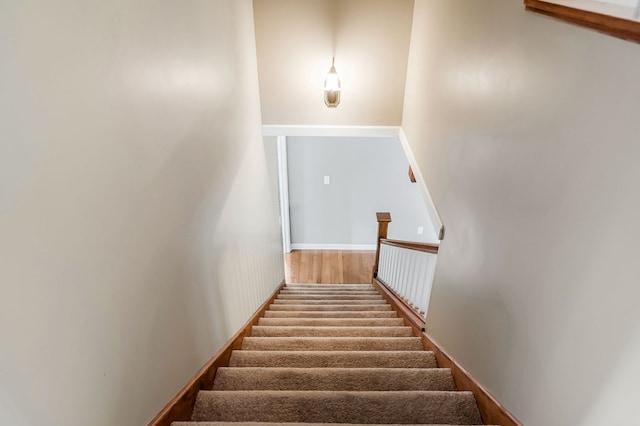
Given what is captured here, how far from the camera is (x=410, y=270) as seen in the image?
2986mm

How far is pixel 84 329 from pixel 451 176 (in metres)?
1.63

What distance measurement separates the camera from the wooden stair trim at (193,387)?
1336mm

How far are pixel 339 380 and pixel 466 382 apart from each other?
540mm

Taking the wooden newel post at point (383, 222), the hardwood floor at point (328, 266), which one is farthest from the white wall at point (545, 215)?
the hardwood floor at point (328, 266)

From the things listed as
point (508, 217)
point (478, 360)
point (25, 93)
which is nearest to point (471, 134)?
point (508, 217)

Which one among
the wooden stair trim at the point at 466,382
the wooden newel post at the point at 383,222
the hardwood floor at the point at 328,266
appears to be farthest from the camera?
the hardwood floor at the point at 328,266

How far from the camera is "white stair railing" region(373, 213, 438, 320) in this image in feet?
8.26

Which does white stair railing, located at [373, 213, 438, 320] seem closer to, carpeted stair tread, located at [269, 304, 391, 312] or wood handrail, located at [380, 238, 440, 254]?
wood handrail, located at [380, 238, 440, 254]

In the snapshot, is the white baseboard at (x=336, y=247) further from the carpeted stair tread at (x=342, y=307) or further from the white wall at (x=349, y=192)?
the carpeted stair tread at (x=342, y=307)

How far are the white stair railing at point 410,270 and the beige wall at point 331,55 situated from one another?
1209 millimetres

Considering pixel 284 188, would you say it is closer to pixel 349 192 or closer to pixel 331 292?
pixel 349 192

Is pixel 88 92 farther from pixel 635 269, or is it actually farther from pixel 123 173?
pixel 635 269

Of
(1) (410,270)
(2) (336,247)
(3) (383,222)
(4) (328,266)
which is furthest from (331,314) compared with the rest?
(2) (336,247)

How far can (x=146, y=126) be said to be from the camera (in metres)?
1.16
